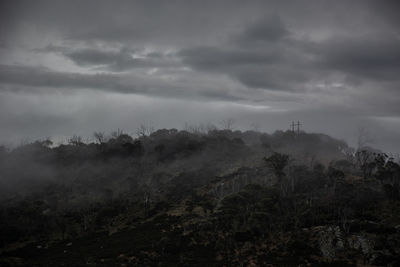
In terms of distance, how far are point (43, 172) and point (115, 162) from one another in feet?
71.3

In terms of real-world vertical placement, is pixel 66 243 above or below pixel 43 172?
below

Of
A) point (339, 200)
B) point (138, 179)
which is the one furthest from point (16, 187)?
point (339, 200)

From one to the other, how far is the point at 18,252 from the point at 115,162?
53194 millimetres

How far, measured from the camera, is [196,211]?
6153 cm

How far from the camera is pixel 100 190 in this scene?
82250 mm

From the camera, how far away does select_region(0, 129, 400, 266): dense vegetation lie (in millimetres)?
42781

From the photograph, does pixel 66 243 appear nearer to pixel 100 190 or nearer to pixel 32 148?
pixel 100 190

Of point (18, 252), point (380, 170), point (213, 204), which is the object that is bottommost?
point (18, 252)

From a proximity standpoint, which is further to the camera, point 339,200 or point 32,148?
point 32,148

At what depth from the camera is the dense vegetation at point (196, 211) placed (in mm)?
42781

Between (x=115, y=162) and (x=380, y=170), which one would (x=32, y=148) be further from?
(x=380, y=170)

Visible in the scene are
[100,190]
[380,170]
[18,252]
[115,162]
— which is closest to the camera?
[18,252]

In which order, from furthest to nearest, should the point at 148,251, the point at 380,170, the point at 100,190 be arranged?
the point at 100,190, the point at 380,170, the point at 148,251

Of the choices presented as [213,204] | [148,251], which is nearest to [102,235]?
[148,251]
